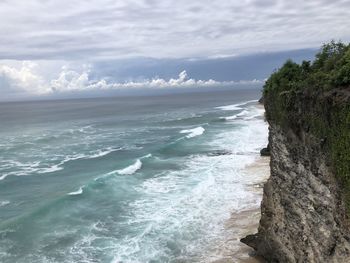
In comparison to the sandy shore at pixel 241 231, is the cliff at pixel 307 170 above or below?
above

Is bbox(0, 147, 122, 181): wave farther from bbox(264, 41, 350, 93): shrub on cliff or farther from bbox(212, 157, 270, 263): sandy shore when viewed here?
bbox(264, 41, 350, 93): shrub on cliff

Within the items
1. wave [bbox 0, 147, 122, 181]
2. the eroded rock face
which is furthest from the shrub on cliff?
wave [bbox 0, 147, 122, 181]

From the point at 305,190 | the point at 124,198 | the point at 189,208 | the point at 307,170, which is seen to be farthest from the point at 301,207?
the point at 124,198

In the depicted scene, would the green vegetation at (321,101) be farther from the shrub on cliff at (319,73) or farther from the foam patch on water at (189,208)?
the foam patch on water at (189,208)

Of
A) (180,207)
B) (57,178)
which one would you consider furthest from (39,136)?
(180,207)

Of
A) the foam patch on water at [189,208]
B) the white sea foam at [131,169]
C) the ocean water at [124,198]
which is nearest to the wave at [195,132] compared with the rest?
the ocean water at [124,198]

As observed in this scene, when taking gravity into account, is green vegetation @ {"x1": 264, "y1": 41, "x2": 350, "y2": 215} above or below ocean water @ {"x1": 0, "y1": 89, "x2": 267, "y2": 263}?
above

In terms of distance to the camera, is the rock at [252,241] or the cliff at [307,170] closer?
the cliff at [307,170]

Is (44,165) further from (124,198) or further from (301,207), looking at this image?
(301,207)
